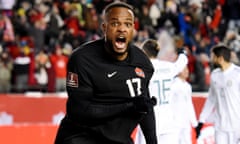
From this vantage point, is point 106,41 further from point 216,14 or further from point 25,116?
point 216,14

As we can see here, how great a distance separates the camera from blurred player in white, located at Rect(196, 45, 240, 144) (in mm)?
10258

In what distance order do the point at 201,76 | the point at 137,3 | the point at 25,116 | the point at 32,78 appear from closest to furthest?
the point at 25,116 → the point at 32,78 → the point at 201,76 → the point at 137,3

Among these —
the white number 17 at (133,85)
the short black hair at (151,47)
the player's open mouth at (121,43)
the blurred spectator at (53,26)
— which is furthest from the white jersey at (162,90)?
the blurred spectator at (53,26)

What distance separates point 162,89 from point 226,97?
933 mm

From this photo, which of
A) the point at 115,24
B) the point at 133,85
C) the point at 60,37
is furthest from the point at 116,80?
the point at 60,37

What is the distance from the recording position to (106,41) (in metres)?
5.78

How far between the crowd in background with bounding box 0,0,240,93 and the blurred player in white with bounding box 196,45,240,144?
8.77m

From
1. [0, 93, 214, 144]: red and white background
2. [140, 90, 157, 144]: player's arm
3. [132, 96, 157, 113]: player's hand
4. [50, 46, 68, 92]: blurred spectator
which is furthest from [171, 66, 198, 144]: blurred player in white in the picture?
[50, 46, 68, 92]: blurred spectator

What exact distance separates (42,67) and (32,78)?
429 mm

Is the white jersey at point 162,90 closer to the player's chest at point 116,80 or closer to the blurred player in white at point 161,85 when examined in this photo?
the blurred player in white at point 161,85

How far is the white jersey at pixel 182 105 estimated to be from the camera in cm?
1142

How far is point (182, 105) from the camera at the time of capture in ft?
37.8

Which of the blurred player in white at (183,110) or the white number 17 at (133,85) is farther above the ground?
the white number 17 at (133,85)

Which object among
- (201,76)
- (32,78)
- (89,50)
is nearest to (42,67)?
(32,78)
